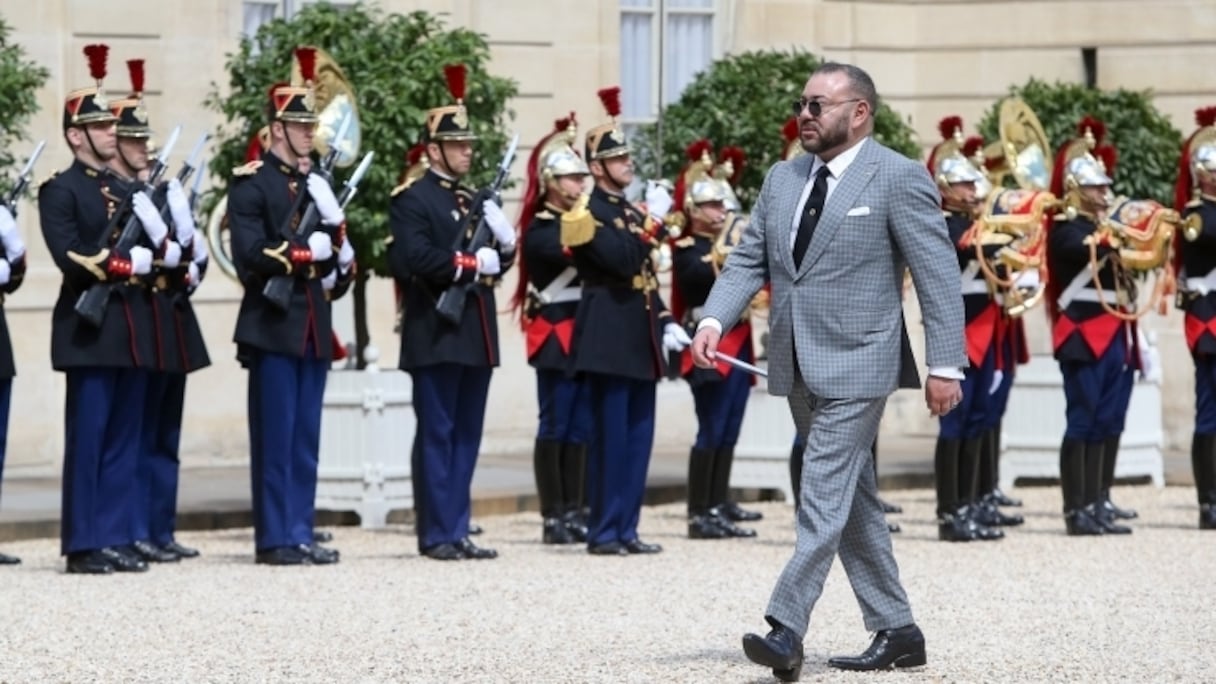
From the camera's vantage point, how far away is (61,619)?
1020 centimetres

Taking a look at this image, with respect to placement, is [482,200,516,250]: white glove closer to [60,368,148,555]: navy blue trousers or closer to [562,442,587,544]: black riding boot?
[562,442,587,544]: black riding boot

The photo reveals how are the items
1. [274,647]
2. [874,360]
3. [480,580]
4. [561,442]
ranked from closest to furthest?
[874,360] → [274,647] → [480,580] → [561,442]

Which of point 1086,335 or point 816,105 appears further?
point 1086,335

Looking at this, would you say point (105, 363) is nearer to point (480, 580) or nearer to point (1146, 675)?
point (480, 580)

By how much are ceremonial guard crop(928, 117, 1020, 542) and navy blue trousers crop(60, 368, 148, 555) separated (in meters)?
3.60

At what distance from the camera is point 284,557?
40.0ft

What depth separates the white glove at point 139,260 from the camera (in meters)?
12.0

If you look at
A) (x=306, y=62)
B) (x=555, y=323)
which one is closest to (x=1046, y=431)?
(x=555, y=323)

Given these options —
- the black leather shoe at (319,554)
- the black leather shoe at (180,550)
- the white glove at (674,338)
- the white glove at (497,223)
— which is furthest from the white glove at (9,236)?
the white glove at (674,338)

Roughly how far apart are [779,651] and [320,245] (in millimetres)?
4302

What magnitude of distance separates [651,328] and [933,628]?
10.5ft

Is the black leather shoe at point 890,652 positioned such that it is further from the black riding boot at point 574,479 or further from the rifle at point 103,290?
the black riding boot at point 574,479

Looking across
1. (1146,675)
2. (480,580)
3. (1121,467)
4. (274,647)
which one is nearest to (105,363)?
(480,580)

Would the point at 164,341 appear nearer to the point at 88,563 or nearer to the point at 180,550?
the point at 180,550
